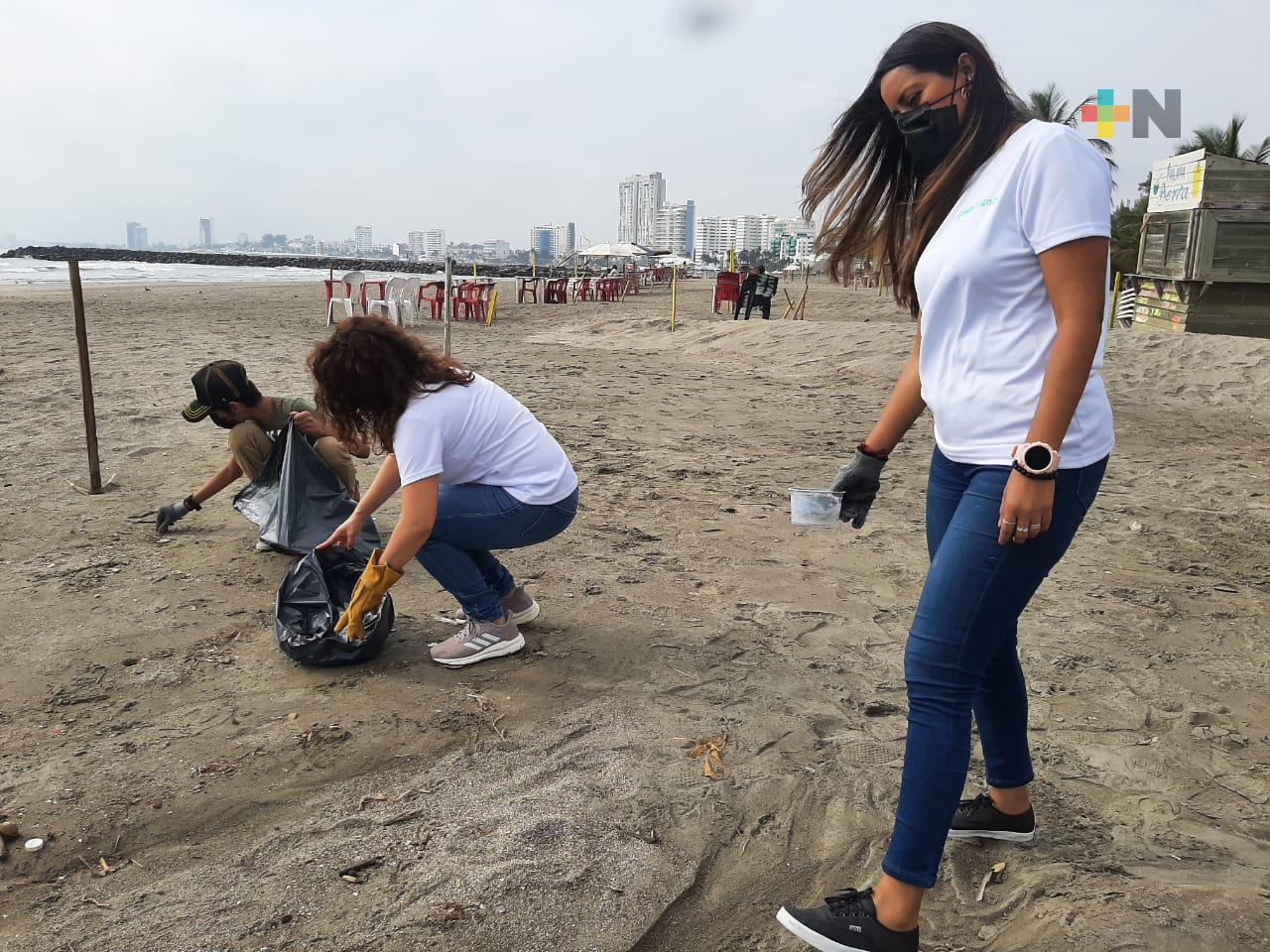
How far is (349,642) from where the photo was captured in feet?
9.87

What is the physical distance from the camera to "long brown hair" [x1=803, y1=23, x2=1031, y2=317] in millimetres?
1704

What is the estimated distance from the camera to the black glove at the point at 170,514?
421cm

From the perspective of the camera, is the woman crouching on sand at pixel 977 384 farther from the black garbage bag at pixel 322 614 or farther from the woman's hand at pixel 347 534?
the woman's hand at pixel 347 534

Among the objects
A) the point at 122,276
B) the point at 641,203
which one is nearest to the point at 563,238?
the point at 641,203

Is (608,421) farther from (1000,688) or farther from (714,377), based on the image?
(1000,688)

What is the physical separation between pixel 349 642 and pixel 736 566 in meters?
1.68

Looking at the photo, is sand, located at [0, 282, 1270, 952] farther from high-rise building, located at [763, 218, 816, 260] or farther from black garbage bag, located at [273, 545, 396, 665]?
high-rise building, located at [763, 218, 816, 260]

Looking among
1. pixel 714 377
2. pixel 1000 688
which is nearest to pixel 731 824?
pixel 1000 688

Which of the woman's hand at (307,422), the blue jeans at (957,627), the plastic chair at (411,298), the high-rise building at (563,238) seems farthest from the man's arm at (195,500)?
the high-rise building at (563,238)

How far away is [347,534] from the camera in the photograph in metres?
3.09

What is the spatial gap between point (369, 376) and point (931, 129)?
5.24 feet

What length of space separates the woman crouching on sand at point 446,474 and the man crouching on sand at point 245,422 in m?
0.86

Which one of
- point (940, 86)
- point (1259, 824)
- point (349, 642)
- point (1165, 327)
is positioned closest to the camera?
point (940, 86)

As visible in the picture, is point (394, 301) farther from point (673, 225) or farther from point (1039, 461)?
point (673, 225)
